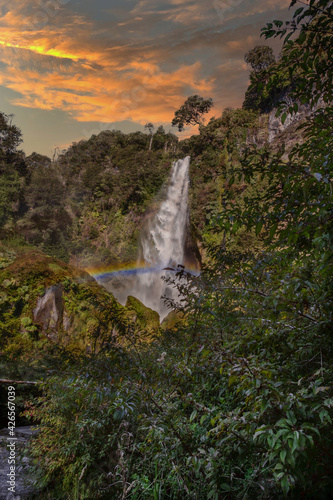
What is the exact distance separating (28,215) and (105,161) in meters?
6.15

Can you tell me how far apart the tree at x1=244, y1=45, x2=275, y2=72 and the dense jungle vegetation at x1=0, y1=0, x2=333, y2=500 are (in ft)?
→ 43.4

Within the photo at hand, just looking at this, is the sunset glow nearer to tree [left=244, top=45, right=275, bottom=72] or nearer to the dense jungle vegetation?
tree [left=244, top=45, right=275, bottom=72]

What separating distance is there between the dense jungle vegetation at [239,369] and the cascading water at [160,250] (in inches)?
423

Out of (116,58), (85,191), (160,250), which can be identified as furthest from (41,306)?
(85,191)

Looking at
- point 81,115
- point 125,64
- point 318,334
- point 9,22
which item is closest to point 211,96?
point 125,64

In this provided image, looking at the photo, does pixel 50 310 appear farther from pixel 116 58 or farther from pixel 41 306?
pixel 116 58

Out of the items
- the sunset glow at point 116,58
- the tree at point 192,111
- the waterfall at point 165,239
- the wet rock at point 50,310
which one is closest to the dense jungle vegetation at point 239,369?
the wet rock at point 50,310

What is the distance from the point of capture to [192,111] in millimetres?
16859

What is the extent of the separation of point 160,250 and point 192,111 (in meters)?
8.16

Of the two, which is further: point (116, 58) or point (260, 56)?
point (260, 56)

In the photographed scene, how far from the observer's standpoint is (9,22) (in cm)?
831

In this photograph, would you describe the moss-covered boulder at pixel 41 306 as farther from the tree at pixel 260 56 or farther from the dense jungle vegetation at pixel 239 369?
the tree at pixel 260 56

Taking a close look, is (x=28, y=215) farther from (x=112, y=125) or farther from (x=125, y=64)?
(x=125, y=64)

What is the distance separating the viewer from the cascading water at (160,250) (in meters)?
14.4
